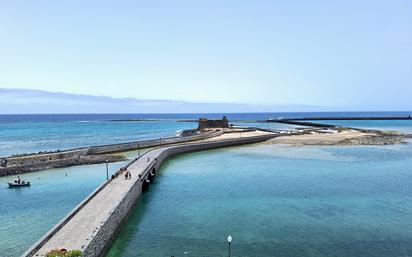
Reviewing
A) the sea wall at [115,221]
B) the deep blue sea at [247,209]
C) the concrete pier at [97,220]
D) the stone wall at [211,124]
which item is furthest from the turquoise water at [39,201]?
the stone wall at [211,124]

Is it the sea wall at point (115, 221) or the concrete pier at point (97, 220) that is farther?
the sea wall at point (115, 221)

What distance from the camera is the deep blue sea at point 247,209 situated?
22016mm

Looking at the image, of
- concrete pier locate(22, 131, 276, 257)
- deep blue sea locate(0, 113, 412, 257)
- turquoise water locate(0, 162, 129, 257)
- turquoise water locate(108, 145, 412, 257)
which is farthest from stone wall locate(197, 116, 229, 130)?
concrete pier locate(22, 131, 276, 257)

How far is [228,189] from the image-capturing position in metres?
36.0

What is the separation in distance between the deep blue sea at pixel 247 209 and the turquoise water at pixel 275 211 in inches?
2.5

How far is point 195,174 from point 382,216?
Answer: 21.8 m

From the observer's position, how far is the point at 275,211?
2850 cm

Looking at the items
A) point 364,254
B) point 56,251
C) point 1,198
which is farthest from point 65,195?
point 364,254

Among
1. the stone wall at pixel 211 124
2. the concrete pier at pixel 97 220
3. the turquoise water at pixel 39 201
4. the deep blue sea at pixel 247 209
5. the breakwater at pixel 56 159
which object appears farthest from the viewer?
the stone wall at pixel 211 124

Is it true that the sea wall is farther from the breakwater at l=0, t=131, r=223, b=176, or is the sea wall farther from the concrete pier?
the breakwater at l=0, t=131, r=223, b=176

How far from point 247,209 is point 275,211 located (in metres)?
2.08

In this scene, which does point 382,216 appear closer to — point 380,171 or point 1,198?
point 380,171

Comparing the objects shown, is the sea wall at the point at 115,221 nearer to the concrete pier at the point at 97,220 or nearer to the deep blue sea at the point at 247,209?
the concrete pier at the point at 97,220

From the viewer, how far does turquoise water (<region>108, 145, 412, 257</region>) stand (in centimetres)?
2188
